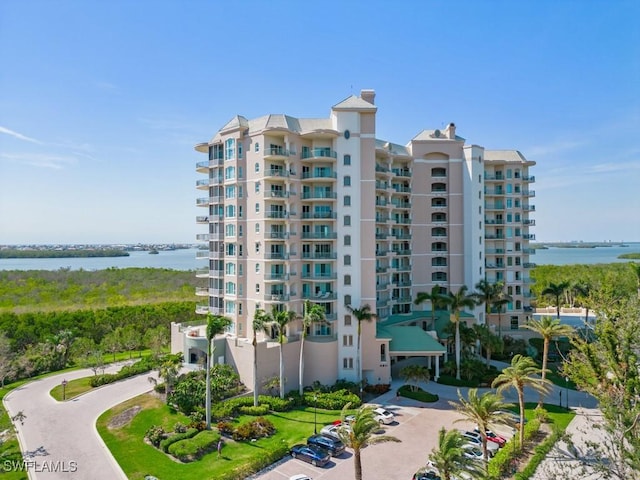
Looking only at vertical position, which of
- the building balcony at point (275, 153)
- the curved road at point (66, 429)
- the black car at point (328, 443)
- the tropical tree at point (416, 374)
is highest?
the building balcony at point (275, 153)

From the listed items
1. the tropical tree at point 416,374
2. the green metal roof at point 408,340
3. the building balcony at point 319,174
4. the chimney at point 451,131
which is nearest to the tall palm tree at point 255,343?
the green metal roof at point 408,340

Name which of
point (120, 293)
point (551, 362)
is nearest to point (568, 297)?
point (551, 362)

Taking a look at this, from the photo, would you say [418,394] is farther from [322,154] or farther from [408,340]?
[322,154]

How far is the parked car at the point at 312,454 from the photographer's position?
1079 inches

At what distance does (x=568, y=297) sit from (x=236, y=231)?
76.7 m

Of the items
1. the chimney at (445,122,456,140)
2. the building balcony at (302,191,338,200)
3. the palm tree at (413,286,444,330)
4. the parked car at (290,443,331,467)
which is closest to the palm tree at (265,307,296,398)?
the parked car at (290,443,331,467)

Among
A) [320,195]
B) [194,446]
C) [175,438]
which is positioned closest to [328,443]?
[194,446]

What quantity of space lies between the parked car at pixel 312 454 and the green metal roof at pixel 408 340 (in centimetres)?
1731

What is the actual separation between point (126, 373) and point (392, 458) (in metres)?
31.9

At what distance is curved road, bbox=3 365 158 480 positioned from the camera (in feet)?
87.4

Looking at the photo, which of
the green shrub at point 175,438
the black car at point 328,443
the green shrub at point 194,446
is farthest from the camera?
the green shrub at point 175,438

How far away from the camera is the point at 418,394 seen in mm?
39500

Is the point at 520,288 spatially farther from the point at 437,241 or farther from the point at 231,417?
the point at 231,417

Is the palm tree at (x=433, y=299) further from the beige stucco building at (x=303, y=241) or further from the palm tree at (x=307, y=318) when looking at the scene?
the palm tree at (x=307, y=318)
